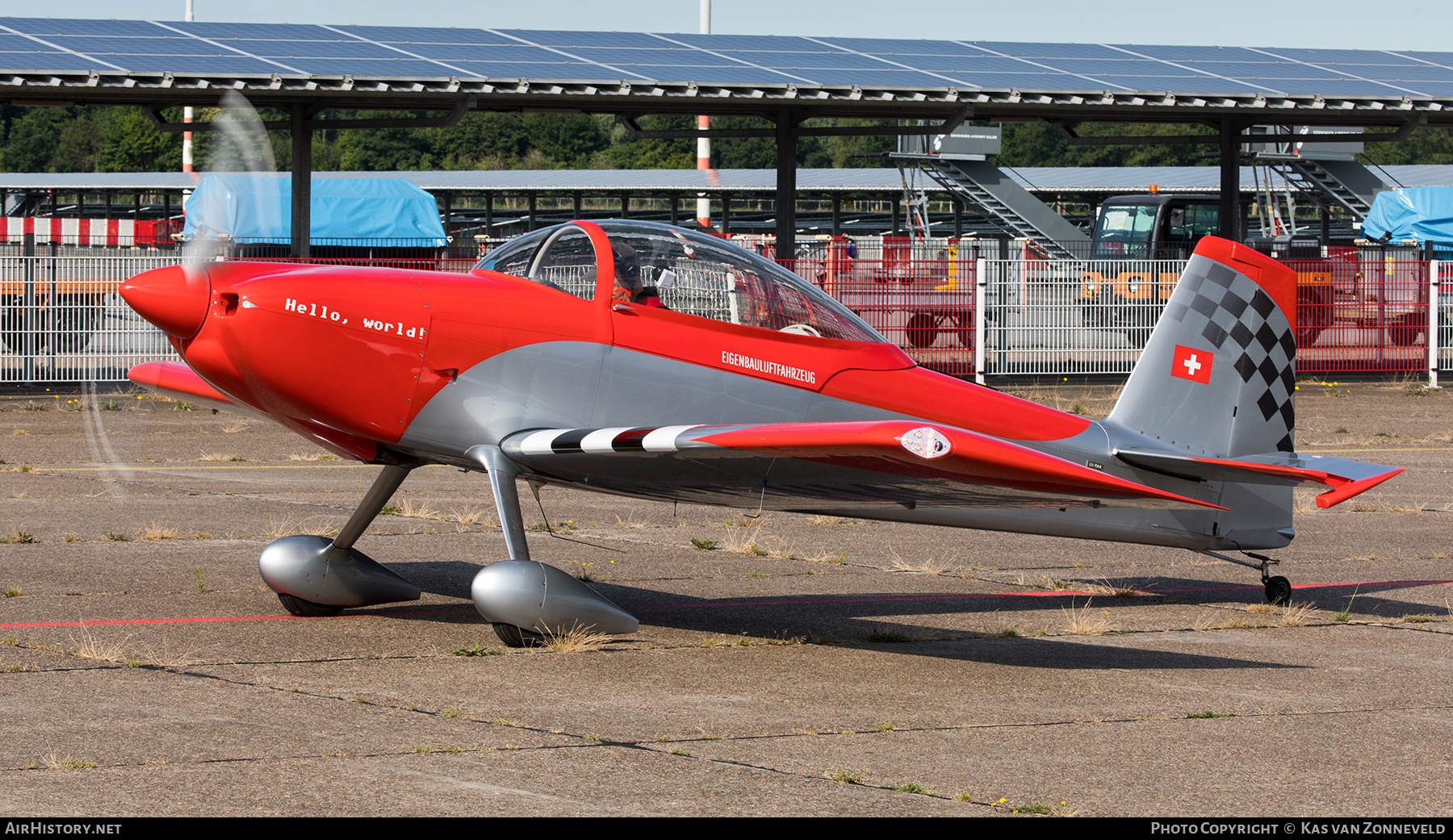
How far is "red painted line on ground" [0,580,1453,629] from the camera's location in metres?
7.61

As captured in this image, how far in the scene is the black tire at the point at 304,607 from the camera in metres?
7.89

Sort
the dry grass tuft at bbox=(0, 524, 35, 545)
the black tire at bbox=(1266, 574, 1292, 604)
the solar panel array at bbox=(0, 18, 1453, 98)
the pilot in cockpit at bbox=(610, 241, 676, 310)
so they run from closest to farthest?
the pilot in cockpit at bbox=(610, 241, 676, 310) < the black tire at bbox=(1266, 574, 1292, 604) < the dry grass tuft at bbox=(0, 524, 35, 545) < the solar panel array at bbox=(0, 18, 1453, 98)

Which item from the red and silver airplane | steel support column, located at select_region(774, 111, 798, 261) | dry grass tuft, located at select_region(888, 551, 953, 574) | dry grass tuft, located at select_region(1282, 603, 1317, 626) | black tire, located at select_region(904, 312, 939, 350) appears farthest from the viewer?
black tire, located at select_region(904, 312, 939, 350)

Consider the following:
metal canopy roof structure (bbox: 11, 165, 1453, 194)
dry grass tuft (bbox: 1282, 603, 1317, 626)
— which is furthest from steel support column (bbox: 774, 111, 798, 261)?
metal canopy roof structure (bbox: 11, 165, 1453, 194)

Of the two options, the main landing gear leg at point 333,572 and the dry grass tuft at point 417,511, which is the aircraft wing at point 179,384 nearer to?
the main landing gear leg at point 333,572

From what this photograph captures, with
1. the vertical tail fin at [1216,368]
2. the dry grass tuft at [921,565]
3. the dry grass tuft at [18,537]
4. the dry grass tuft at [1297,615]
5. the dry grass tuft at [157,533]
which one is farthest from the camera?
the dry grass tuft at [157,533]

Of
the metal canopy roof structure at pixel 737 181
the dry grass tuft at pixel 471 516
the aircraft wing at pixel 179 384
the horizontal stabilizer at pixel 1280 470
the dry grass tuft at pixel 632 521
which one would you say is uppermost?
the metal canopy roof structure at pixel 737 181

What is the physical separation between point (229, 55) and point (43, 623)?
14.8 meters

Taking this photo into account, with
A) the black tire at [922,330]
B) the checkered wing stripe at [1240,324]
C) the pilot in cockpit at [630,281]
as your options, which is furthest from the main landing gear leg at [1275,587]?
the black tire at [922,330]

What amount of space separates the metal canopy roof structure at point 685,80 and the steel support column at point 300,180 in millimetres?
33

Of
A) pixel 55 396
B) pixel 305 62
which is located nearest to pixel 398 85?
pixel 305 62

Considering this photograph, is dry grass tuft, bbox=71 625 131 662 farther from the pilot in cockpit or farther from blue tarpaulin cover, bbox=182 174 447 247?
blue tarpaulin cover, bbox=182 174 447 247

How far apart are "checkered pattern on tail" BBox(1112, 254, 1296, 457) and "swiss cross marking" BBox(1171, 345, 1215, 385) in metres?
0.02
